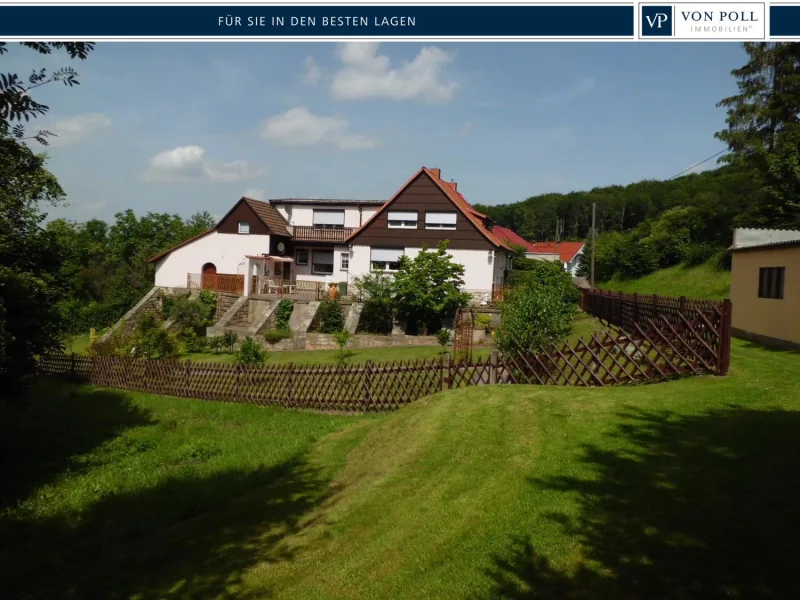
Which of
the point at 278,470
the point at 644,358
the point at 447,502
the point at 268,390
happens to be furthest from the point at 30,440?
the point at 644,358

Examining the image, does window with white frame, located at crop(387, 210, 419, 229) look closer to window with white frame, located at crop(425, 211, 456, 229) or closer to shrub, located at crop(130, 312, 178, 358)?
window with white frame, located at crop(425, 211, 456, 229)

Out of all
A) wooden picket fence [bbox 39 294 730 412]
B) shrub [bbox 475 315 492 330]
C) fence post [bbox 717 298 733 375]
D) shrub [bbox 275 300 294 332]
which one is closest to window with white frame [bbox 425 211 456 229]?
shrub [bbox 475 315 492 330]

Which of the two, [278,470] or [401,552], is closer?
[401,552]

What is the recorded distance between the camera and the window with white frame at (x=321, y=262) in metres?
41.9

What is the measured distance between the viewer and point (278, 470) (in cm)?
1036

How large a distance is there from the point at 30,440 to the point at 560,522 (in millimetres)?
12942

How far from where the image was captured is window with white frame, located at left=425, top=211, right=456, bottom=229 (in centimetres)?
3441

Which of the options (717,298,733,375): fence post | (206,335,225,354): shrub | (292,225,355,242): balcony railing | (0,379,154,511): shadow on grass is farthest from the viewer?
(292,225,355,242): balcony railing

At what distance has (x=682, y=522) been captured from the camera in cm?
517

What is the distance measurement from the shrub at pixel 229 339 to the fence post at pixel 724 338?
24.7 metres

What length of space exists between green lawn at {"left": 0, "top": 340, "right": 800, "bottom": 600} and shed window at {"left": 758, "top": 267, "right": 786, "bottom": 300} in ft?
21.6

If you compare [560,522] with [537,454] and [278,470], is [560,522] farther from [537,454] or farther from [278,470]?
[278,470]

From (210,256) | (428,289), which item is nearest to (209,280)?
(210,256)

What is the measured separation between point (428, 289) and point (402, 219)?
7.42 meters
